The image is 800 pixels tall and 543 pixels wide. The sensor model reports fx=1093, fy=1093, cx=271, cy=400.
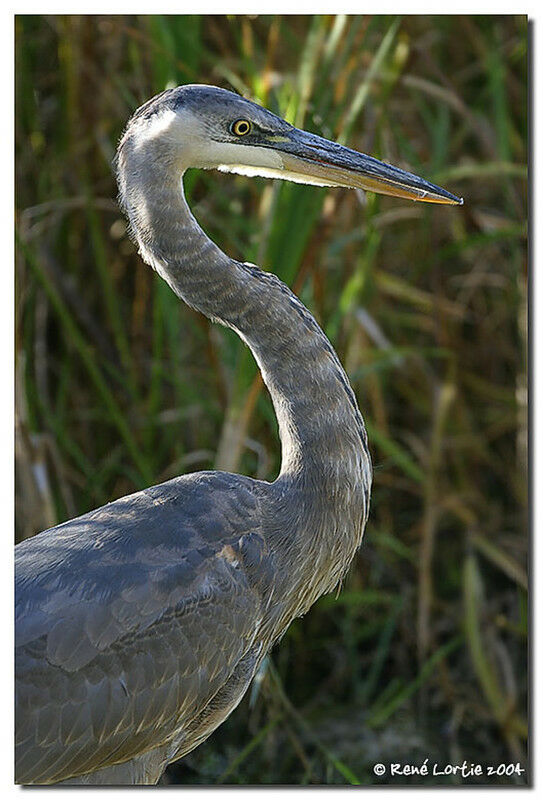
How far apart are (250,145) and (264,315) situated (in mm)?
280

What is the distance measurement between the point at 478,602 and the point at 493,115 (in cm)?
140

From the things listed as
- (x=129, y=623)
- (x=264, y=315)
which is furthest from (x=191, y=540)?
(x=264, y=315)

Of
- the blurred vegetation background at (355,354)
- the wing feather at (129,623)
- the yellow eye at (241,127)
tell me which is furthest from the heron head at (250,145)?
the blurred vegetation background at (355,354)

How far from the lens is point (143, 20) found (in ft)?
9.01

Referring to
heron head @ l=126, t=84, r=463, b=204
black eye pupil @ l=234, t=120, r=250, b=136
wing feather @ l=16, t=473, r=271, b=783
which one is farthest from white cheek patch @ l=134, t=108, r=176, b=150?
wing feather @ l=16, t=473, r=271, b=783

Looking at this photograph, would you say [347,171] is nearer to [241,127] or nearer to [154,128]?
[241,127]

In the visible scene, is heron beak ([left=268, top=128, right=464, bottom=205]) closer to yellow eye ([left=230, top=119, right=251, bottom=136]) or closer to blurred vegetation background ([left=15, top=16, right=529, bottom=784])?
yellow eye ([left=230, top=119, right=251, bottom=136])

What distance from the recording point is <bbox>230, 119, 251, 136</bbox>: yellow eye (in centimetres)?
175

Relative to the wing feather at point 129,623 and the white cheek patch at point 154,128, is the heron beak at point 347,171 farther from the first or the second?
the wing feather at point 129,623

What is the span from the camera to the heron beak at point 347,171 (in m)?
1.79

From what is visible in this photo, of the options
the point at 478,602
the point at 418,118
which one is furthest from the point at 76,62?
the point at 478,602

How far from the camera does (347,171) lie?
181 cm
